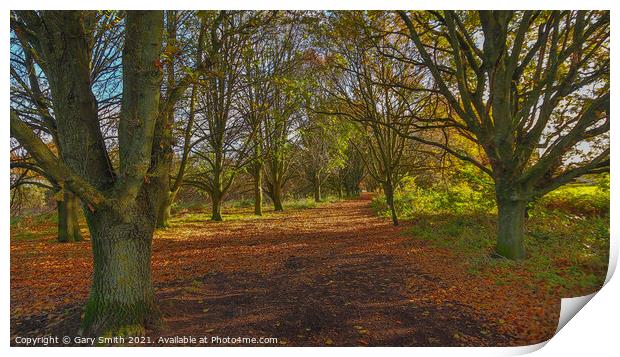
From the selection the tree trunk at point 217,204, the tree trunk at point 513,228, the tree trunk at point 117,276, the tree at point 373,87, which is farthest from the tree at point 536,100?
the tree trunk at point 217,204

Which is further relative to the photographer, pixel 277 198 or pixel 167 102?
pixel 277 198

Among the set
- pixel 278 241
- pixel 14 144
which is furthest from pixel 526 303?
pixel 14 144

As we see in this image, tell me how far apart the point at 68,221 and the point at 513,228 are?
342 inches

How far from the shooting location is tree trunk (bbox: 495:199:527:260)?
4.19 metres

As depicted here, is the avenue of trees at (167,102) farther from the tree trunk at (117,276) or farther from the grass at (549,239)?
the grass at (549,239)

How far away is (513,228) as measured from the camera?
13.9 ft

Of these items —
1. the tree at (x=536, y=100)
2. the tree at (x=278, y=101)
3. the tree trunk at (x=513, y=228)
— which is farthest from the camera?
the tree at (x=278, y=101)

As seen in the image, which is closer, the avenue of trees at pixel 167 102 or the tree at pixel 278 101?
the avenue of trees at pixel 167 102

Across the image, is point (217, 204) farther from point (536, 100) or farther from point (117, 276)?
point (536, 100)

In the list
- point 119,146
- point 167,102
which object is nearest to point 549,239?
point 167,102

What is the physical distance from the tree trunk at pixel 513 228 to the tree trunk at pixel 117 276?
4.57m

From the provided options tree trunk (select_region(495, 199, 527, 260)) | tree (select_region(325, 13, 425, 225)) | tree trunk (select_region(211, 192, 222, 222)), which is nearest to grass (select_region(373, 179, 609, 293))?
tree trunk (select_region(495, 199, 527, 260))

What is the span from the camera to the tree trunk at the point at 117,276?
8.86ft
